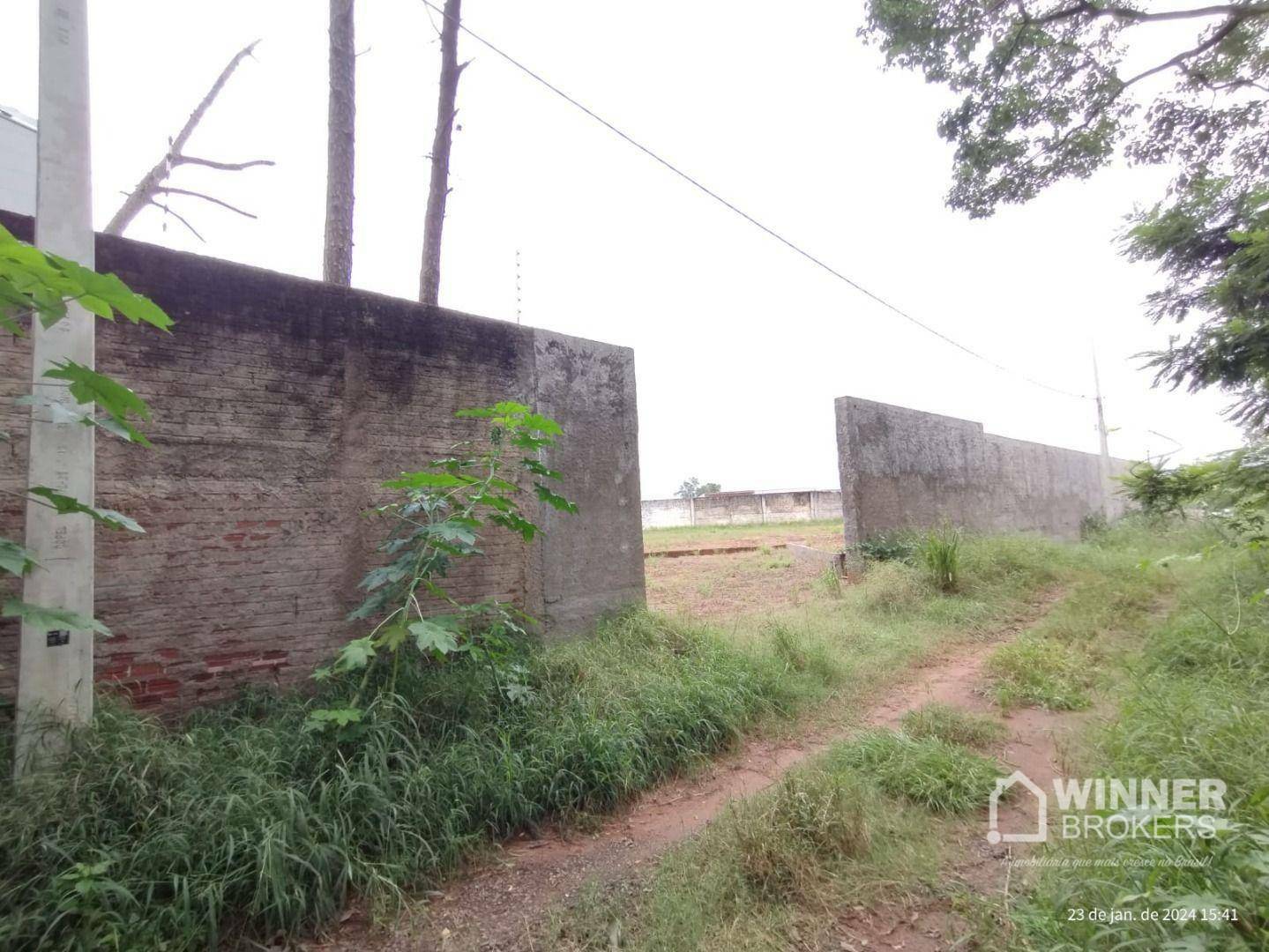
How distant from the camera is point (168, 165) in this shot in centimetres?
701

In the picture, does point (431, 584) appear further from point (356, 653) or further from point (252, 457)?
point (252, 457)

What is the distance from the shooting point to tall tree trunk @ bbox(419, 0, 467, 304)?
19.6 feet

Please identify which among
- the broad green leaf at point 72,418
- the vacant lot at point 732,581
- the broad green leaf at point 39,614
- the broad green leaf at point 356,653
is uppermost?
the broad green leaf at point 72,418

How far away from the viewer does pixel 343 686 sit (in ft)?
10.2

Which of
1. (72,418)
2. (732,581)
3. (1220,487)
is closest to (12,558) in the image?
(72,418)

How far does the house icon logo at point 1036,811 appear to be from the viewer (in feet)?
7.74

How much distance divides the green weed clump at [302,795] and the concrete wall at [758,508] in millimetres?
18910

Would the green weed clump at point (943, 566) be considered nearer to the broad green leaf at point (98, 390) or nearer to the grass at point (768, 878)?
the grass at point (768, 878)

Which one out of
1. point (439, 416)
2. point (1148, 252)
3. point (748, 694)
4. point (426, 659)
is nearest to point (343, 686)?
point (426, 659)

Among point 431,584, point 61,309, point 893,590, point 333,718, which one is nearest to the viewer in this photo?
point 61,309

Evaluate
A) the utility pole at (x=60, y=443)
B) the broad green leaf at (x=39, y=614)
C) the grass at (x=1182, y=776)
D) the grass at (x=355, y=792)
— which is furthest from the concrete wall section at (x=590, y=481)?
the grass at (x=1182, y=776)

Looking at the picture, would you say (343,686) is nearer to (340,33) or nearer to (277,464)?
(277,464)

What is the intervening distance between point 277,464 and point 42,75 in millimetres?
1815

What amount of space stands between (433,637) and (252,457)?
154cm
